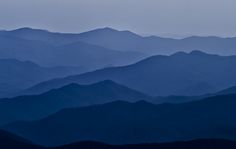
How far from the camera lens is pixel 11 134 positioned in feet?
3.89

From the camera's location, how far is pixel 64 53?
151cm

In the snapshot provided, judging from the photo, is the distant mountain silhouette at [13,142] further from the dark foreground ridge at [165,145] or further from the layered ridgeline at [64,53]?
the layered ridgeline at [64,53]

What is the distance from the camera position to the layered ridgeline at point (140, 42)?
1.50m

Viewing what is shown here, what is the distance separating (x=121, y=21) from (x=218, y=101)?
49 cm

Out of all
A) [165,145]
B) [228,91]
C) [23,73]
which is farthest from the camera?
[23,73]

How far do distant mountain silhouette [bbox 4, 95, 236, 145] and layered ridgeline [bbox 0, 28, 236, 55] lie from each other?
273 millimetres

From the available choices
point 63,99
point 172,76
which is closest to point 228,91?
point 172,76

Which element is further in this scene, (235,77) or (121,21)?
(121,21)

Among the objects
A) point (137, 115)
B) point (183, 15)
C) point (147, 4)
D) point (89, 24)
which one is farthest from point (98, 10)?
point (137, 115)

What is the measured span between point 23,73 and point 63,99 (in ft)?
0.66

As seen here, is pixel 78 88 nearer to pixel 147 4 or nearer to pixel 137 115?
pixel 137 115

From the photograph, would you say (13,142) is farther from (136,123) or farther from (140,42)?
(140,42)

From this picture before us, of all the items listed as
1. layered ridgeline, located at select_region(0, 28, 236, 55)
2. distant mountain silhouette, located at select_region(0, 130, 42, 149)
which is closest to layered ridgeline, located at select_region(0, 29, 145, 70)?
layered ridgeline, located at select_region(0, 28, 236, 55)

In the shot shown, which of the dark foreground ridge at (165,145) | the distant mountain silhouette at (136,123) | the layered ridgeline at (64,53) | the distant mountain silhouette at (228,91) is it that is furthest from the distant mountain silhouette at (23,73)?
the distant mountain silhouette at (228,91)
